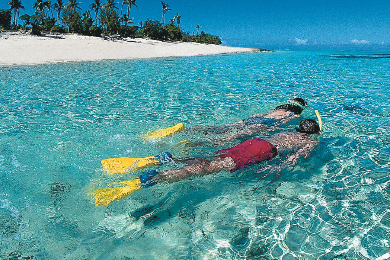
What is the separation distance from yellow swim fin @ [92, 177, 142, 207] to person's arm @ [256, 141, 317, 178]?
2028 mm

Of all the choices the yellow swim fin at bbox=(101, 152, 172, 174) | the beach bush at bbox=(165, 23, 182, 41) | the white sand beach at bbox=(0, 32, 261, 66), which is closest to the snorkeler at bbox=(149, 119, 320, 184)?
the yellow swim fin at bbox=(101, 152, 172, 174)

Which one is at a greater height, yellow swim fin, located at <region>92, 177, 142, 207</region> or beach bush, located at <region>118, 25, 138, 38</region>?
beach bush, located at <region>118, 25, 138, 38</region>

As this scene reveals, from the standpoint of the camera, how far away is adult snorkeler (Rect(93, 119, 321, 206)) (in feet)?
12.1

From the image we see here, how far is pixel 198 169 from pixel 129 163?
3.88 feet

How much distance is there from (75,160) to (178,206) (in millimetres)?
2463

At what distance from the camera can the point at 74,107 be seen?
8867 mm

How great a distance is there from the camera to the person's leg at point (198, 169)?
153 inches

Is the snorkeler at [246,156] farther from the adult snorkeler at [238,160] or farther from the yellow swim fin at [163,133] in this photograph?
the yellow swim fin at [163,133]

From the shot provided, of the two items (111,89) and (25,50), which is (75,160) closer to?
(111,89)

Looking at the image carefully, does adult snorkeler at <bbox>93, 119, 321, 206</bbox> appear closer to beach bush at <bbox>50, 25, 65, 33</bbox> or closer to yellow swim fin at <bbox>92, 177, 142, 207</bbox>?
yellow swim fin at <bbox>92, 177, 142, 207</bbox>

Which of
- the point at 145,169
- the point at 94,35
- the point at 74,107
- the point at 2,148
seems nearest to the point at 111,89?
the point at 74,107

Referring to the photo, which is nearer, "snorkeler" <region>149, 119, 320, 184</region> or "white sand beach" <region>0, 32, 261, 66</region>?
"snorkeler" <region>149, 119, 320, 184</region>

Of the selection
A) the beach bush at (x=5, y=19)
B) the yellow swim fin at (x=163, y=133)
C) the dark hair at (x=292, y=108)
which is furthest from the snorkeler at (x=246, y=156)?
the beach bush at (x=5, y=19)

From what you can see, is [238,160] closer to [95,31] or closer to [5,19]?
[95,31]
